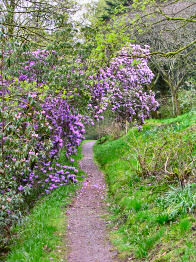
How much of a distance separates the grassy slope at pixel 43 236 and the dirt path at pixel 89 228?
212 millimetres

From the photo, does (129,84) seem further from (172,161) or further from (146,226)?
(146,226)

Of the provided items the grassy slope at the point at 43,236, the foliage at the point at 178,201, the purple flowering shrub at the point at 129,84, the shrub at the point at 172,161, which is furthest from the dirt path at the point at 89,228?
the purple flowering shrub at the point at 129,84

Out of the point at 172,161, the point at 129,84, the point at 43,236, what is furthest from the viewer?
the point at 129,84

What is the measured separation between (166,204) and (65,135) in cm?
533

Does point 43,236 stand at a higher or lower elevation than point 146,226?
lower

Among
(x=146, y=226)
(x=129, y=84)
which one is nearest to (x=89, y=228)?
(x=146, y=226)

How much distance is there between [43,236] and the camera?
5.79m

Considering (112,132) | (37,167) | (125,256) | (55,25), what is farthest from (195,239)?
(112,132)

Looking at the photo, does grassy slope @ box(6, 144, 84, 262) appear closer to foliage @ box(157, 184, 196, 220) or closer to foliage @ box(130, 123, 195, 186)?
foliage @ box(157, 184, 196, 220)

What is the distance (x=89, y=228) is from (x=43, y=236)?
4.10 ft

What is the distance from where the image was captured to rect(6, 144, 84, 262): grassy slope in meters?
5.09

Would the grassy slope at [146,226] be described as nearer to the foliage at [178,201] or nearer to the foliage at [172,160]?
the foliage at [178,201]

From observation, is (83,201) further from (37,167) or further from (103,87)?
(103,87)

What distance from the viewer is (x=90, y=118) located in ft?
37.3
